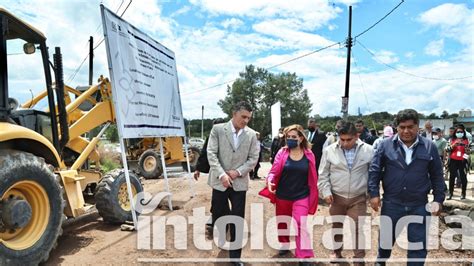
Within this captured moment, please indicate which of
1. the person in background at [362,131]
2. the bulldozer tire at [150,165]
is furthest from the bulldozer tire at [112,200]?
the bulldozer tire at [150,165]

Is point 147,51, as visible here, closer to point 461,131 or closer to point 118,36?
point 118,36

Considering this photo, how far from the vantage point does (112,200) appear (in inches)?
222

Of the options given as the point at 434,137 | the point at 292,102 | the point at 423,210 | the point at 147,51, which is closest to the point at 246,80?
the point at 292,102

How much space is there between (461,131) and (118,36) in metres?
7.64

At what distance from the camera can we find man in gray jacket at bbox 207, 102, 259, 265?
438cm

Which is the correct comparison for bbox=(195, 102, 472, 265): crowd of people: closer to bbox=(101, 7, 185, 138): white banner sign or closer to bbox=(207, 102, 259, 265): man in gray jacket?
bbox=(207, 102, 259, 265): man in gray jacket

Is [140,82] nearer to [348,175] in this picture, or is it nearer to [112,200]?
[112,200]

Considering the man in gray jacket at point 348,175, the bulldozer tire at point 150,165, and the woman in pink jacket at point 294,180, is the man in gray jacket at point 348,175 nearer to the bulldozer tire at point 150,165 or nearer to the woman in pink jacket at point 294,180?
the woman in pink jacket at point 294,180

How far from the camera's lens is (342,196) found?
4277 millimetres

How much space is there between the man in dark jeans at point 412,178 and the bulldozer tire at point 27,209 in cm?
355

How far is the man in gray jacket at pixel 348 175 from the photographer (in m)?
4.21

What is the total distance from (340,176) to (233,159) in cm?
122

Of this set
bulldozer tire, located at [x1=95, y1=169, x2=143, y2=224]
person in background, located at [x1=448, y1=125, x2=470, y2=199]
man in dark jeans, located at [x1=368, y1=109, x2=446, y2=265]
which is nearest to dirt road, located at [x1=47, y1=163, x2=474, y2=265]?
bulldozer tire, located at [x1=95, y1=169, x2=143, y2=224]


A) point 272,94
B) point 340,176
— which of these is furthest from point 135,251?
point 272,94
